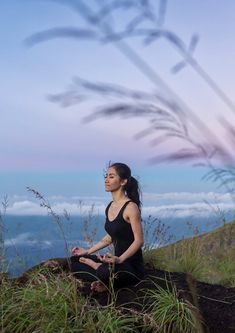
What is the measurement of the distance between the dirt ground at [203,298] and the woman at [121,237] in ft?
0.42

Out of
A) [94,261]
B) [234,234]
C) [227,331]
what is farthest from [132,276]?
[234,234]

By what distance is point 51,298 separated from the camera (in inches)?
169

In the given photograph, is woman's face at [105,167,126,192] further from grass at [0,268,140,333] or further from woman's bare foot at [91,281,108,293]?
grass at [0,268,140,333]

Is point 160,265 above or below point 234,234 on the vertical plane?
below

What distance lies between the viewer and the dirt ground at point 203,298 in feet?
15.3

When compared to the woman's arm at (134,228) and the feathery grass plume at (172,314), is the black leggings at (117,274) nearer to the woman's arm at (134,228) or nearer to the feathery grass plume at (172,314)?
the woman's arm at (134,228)

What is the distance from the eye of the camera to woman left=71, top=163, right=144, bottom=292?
5242mm

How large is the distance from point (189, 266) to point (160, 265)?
308 millimetres

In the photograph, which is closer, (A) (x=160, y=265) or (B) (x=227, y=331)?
(B) (x=227, y=331)

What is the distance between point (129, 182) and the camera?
5797mm

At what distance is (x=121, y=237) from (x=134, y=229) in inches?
8.7

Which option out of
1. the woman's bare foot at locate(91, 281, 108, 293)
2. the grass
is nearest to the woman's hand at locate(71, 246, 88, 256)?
the woman's bare foot at locate(91, 281, 108, 293)

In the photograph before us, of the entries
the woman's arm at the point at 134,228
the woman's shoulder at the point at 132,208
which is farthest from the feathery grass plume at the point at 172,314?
the woman's shoulder at the point at 132,208

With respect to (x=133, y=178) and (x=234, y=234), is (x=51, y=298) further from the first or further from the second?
(x=234, y=234)
